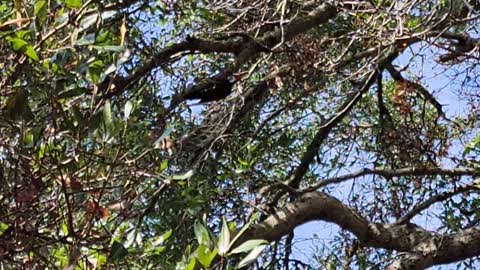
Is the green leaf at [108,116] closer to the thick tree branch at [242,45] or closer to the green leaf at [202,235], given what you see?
the green leaf at [202,235]

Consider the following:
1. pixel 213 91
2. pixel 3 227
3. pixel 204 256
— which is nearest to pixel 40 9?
pixel 3 227

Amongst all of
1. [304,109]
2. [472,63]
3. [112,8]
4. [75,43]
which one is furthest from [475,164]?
[75,43]

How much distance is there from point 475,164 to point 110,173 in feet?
7.50

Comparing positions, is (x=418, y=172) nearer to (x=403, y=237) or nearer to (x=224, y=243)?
(x=403, y=237)

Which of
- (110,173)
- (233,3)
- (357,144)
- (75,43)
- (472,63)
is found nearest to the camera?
(75,43)

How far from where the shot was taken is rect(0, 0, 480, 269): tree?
1.67m

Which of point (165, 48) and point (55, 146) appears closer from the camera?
point (55, 146)

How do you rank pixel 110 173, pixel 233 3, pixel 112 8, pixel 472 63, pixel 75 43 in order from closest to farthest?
pixel 75 43 < pixel 110 173 < pixel 112 8 < pixel 233 3 < pixel 472 63

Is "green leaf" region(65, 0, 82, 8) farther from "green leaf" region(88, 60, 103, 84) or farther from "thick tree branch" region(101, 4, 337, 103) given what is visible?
"thick tree branch" region(101, 4, 337, 103)

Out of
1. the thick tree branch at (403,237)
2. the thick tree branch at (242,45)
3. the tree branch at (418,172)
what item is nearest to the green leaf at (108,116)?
the thick tree branch at (242,45)

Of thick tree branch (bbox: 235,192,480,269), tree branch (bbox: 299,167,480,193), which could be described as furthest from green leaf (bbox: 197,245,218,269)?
tree branch (bbox: 299,167,480,193)

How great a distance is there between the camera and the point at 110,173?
5.68ft

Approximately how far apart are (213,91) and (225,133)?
0.17 metres

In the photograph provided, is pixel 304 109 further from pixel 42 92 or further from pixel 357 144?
pixel 42 92
